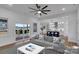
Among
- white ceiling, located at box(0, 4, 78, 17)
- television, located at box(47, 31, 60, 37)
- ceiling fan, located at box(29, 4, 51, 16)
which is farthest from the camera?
television, located at box(47, 31, 60, 37)

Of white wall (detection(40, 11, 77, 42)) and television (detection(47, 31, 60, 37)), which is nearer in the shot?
white wall (detection(40, 11, 77, 42))

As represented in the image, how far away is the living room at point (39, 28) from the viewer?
152 centimetres

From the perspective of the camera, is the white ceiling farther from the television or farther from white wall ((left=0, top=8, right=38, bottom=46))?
the television

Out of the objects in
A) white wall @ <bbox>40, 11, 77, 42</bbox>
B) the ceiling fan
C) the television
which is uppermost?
the ceiling fan

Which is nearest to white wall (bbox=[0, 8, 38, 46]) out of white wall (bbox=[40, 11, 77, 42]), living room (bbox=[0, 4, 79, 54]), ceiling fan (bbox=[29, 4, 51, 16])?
living room (bbox=[0, 4, 79, 54])

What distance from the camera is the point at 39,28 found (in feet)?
5.68

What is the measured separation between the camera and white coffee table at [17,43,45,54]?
4.95 ft

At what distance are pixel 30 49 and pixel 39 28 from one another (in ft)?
1.77

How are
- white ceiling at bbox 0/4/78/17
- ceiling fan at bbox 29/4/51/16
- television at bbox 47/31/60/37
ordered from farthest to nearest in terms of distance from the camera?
television at bbox 47/31/60/37 → ceiling fan at bbox 29/4/51/16 → white ceiling at bbox 0/4/78/17

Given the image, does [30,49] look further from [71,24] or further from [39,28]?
[71,24]

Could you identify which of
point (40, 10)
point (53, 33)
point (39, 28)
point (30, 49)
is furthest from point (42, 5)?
point (30, 49)
